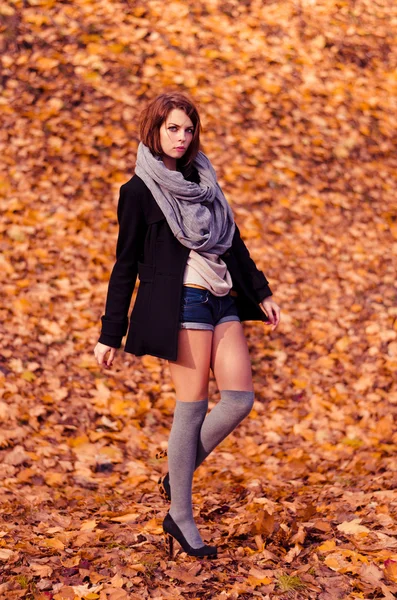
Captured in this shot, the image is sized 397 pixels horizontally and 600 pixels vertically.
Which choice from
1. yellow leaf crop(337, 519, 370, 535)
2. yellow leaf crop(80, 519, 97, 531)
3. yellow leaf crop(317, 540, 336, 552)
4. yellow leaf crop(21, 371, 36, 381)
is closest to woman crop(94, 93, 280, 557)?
yellow leaf crop(317, 540, 336, 552)

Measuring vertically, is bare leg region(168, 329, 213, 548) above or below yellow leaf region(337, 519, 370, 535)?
above

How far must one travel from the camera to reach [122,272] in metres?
3.26

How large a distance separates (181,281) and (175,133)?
642 mm

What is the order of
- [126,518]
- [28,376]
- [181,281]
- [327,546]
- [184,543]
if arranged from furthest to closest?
[28,376] → [126,518] → [327,546] → [184,543] → [181,281]

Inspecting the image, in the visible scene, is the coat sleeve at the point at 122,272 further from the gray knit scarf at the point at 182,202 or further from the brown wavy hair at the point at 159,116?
the brown wavy hair at the point at 159,116

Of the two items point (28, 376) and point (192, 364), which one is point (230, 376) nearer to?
point (192, 364)

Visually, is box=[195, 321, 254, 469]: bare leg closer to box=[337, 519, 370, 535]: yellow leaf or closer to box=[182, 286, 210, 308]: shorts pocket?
box=[182, 286, 210, 308]: shorts pocket

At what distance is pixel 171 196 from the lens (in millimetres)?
3182

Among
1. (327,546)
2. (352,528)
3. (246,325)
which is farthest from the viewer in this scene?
(246,325)

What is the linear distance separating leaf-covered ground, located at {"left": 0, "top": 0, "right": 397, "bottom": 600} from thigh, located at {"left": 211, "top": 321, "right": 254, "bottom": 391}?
90cm

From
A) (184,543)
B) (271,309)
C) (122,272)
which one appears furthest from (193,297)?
(184,543)

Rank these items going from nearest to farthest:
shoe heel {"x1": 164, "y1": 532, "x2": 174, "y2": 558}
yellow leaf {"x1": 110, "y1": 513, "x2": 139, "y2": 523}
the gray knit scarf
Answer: the gray knit scarf → shoe heel {"x1": 164, "y1": 532, "x2": 174, "y2": 558} → yellow leaf {"x1": 110, "y1": 513, "x2": 139, "y2": 523}

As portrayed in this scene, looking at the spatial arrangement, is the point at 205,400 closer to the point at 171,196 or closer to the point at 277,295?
the point at 171,196

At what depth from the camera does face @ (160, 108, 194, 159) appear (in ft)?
10.4
